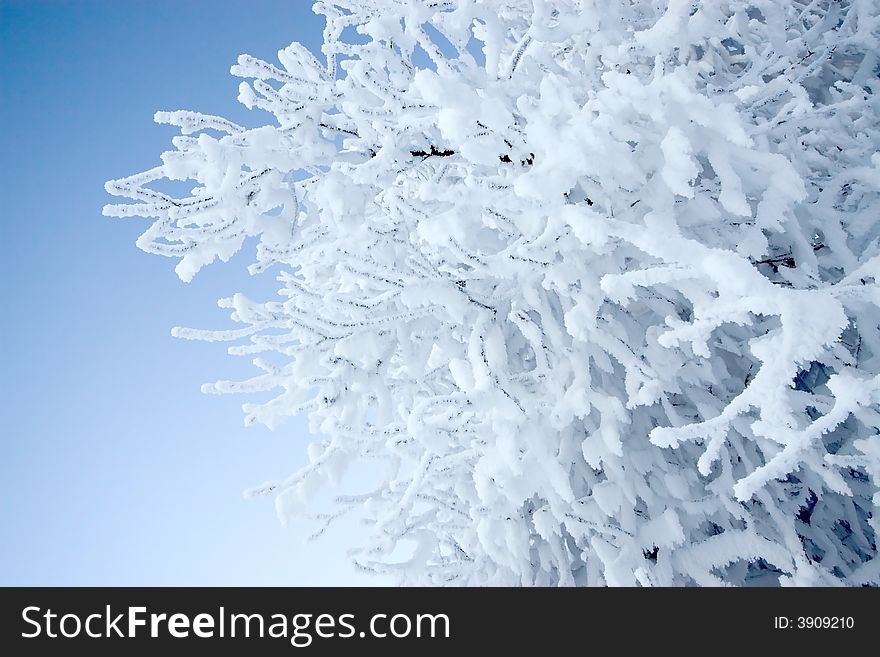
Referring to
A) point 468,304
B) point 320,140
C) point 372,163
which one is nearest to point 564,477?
point 468,304

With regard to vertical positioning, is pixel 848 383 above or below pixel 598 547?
above

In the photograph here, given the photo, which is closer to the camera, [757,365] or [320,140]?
[320,140]

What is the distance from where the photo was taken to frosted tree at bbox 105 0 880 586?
81.0 inches

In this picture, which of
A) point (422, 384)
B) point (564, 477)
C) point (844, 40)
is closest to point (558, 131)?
point (564, 477)

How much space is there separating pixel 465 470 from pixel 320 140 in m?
1.83

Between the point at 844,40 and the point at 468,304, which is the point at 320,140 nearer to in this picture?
the point at 468,304

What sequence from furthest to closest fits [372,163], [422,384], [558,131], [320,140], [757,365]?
[422,384] → [757,365] → [320,140] → [372,163] → [558,131]

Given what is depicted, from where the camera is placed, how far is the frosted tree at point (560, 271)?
2.06 meters

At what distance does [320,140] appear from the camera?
2.71 metres

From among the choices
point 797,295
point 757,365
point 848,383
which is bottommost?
point 848,383

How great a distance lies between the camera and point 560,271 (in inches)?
97.0

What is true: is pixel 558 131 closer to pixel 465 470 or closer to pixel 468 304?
pixel 468 304

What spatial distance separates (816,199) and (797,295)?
1.53 metres
